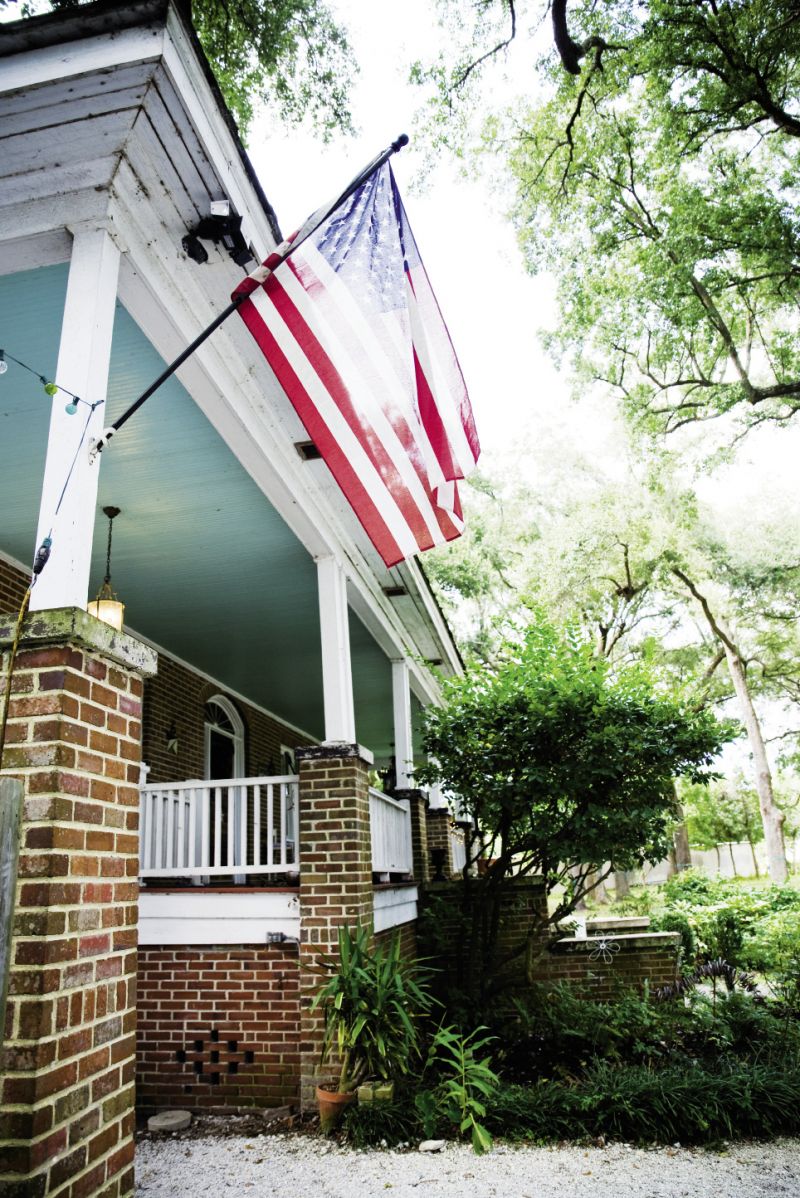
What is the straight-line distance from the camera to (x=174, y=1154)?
15.1 feet

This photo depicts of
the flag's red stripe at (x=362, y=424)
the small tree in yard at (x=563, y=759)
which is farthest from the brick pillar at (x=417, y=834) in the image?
the flag's red stripe at (x=362, y=424)

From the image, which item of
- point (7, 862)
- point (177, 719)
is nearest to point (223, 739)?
point (177, 719)

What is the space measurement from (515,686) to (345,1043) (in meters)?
3.18

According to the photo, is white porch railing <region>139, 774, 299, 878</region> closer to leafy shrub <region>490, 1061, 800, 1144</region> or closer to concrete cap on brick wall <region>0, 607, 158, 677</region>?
leafy shrub <region>490, 1061, 800, 1144</region>

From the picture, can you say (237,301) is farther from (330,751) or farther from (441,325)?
(330,751)

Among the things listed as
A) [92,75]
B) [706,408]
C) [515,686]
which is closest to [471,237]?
[706,408]

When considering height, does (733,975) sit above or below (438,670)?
below

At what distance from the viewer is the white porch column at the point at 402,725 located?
8.88m

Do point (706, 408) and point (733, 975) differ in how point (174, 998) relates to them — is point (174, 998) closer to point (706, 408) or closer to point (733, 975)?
point (733, 975)

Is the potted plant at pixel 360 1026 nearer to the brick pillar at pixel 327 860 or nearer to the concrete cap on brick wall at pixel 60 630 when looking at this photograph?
the brick pillar at pixel 327 860

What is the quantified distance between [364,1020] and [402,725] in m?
4.41

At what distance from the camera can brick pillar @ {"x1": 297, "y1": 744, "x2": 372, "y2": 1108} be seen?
17.3 ft

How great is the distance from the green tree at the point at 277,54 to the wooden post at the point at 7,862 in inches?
346

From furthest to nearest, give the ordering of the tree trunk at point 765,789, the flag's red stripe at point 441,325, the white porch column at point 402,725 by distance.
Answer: the tree trunk at point 765,789, the white porch column at point 402,725, the flag's red stripe at point 441,325
